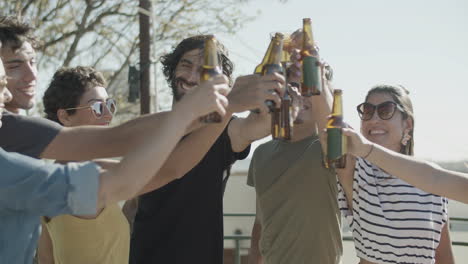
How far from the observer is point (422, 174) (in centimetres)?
274

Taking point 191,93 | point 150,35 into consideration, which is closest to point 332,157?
point 191,93

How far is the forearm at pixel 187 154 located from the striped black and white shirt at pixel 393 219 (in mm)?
1020

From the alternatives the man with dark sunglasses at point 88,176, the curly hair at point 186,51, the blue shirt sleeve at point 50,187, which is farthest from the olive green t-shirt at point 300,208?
the blue shirt sleeve at point 50,187

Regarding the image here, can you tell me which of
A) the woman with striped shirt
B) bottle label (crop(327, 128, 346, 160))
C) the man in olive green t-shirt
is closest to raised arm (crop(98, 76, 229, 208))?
bottle label (crop(327, 128, 346, 160))

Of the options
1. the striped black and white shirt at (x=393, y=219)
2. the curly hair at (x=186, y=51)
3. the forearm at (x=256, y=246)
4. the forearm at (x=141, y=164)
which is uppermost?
the curly hair at (x=186, y=51)

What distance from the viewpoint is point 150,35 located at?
12.8 metres

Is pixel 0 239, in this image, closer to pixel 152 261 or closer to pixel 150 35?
pixel 152 261

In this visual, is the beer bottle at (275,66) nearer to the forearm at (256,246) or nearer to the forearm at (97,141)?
the forearm at (97,141)

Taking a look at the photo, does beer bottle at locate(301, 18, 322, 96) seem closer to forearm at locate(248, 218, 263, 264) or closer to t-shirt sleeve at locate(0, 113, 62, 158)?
t-shirt sleeve at locate(0, 113, 62, 158)

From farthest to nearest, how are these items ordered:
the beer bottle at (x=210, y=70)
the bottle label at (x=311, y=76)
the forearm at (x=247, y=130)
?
the forearm at (x=247, y=130), the bottle label at (x=311, y=76), the beer bottle at (x=210, y=70)

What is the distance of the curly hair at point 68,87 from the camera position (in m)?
3.90

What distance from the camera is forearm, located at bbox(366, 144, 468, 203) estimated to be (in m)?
2.65

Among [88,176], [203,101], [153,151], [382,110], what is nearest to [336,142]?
[203,101]

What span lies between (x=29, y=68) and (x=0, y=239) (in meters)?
1.28
